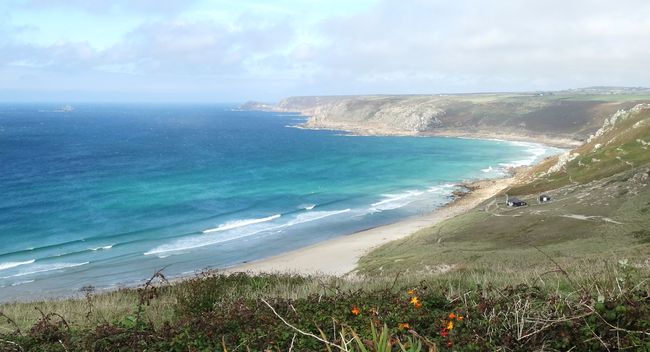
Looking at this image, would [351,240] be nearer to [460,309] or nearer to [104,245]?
[104,245]

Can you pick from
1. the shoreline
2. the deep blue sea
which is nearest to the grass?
the deep blue sea

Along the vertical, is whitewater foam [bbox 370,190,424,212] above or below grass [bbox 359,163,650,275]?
below

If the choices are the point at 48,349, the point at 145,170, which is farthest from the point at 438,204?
the point at 48,349

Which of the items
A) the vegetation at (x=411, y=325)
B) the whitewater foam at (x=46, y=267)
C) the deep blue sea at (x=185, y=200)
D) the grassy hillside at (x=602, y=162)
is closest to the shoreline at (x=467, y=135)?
the deep blue sea at (x=185, y=200)

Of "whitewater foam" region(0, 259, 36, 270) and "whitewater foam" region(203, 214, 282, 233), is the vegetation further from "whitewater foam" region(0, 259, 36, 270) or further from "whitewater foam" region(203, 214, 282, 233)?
"whitewater foam" region(203, 214, 282, 233)

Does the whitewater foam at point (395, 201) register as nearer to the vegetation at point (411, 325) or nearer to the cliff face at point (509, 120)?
the vegetation at point (411, 325)

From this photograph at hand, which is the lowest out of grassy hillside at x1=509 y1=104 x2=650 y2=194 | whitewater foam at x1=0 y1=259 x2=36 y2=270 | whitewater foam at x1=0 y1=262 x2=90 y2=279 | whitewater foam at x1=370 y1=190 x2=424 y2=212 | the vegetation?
whitewater foam at x1=370 y1=190 x2=424 y2=212

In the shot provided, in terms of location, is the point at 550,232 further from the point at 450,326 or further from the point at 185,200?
the point at 185,200
